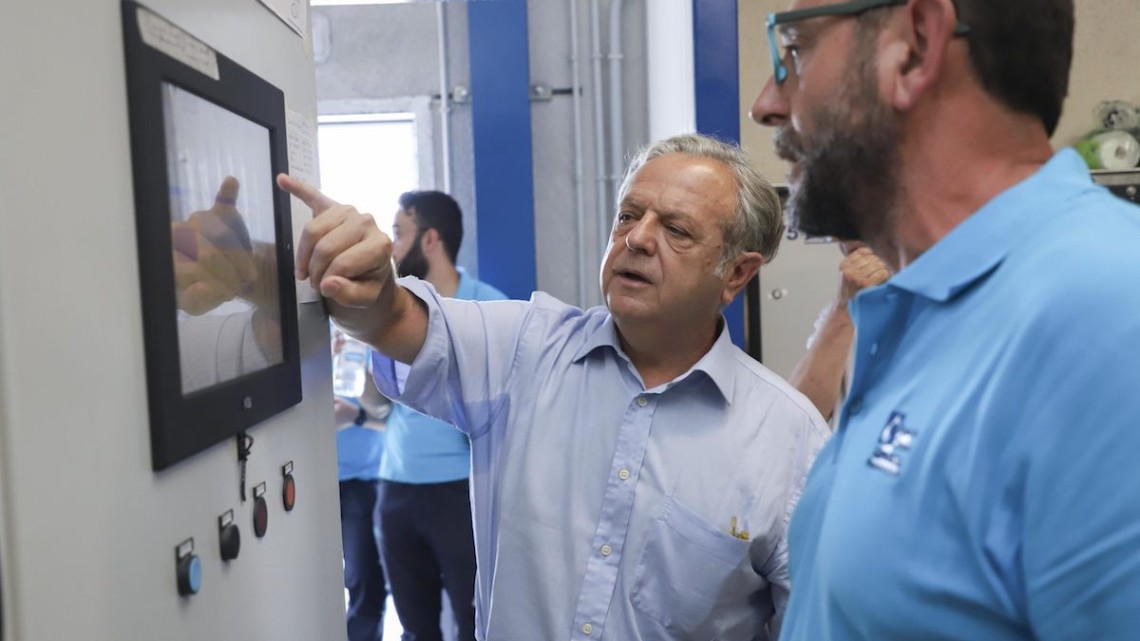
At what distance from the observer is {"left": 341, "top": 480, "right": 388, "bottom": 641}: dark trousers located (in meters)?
3.27

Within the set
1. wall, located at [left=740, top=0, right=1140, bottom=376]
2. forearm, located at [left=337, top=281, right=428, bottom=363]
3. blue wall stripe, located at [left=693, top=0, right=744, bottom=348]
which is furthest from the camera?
wall, located at [left=740, top=0, right=1140, bottom=376]

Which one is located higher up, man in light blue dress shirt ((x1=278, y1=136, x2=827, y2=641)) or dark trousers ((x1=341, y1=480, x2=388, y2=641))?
man in light blue dress shirt ((x1=278, y1=136, x2=827, y2=641))

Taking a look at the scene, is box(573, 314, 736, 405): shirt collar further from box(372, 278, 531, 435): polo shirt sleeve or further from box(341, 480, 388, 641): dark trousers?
box(341, 480, 388, 641): dark trousers

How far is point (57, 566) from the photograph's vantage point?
2.18ft

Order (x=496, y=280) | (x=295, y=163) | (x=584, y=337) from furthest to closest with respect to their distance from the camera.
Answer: (x=496, y=280) < (x=584, y=337) < (x=295, y=163)

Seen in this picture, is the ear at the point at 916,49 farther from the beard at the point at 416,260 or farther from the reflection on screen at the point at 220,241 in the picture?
the beard at the point at 416,260

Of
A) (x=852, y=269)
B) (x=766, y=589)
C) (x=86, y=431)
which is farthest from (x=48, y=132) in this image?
(x=852, y=269)

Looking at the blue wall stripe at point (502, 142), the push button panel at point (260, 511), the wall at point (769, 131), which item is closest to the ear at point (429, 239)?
the blue wall stripe at point (502, 142)

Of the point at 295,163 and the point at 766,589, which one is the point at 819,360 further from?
the point at 295,163

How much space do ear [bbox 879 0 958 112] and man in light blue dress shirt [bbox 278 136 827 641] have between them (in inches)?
27.4

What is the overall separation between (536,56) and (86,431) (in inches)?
135

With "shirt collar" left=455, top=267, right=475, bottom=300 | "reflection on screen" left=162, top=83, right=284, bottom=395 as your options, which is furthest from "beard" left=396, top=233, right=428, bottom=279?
"reflection on screen" left=162, top=83, right=284, bottom=395

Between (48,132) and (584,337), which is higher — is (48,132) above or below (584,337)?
above

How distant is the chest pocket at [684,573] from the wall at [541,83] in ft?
8.28
